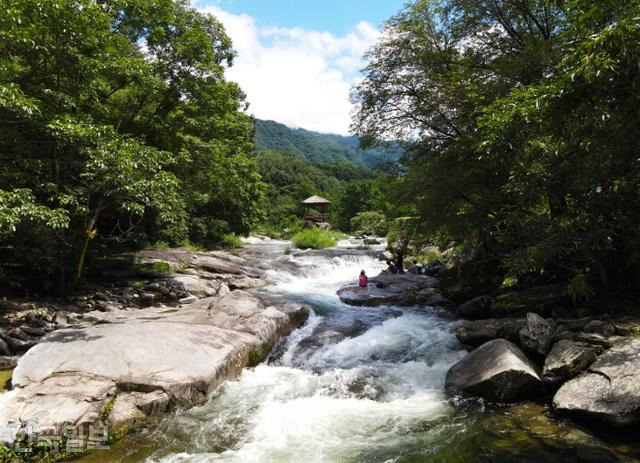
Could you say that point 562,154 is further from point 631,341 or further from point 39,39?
point 39,39

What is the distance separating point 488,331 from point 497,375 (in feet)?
6.49

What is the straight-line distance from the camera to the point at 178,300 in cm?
1200

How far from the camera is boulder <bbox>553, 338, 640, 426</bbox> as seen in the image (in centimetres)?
459

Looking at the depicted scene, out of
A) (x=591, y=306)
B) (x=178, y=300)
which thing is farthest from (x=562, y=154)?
(x=178, y=300)

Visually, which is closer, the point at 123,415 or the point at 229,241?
the point at 123,415

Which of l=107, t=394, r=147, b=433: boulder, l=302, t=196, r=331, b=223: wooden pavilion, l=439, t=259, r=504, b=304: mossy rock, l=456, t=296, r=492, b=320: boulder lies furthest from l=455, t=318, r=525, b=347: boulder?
l=302, t=196, r=331, b=223: wooden pavilion

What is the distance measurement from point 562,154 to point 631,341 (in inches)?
124

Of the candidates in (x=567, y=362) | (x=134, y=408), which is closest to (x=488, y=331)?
(x=567, y=362)

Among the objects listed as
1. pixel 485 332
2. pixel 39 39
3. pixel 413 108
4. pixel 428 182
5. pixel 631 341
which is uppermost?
pixel 413 108

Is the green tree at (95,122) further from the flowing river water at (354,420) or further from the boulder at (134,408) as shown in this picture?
the flowing river water at (354,420)

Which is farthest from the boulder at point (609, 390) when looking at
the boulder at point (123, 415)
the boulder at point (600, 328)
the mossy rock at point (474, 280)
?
the mossy rock at point (474, 280)

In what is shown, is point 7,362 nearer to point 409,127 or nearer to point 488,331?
point 488,331

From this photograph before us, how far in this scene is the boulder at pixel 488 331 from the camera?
24.3 feet

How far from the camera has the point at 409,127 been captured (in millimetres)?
13305
